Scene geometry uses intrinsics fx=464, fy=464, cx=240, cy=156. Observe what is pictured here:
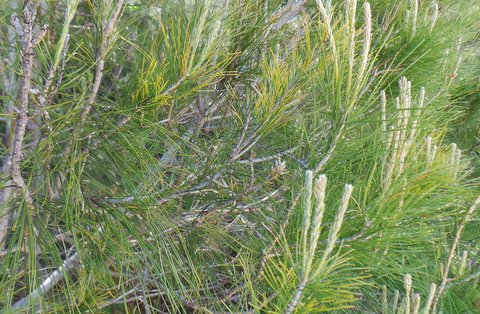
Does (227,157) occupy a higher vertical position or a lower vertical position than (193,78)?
lower

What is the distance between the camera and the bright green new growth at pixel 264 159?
0.55 metres

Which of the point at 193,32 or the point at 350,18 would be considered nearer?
the point at 350,18

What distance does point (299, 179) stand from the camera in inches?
28.0

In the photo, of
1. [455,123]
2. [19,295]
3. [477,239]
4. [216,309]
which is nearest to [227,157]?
[216,309]

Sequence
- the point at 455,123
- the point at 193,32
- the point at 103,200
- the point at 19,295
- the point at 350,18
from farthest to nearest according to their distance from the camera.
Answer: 1. the point at 19,295
2. the point at 455,123
3. the point at 103,200
4. the point at 193,32
5. the point at 350,18

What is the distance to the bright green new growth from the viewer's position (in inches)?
21.6

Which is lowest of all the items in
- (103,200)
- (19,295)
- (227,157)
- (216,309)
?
(19,295)

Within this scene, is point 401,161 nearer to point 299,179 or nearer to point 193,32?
point 299,179

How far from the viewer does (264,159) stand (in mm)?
789

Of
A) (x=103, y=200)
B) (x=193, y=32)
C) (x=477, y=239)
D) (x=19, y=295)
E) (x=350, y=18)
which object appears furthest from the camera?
(x=19, y=295)

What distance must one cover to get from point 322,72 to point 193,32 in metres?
0.19

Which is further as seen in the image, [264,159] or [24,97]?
[264,159]

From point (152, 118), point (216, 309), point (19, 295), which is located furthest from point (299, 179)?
point (19, 295)

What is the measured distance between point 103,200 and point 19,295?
814mm
